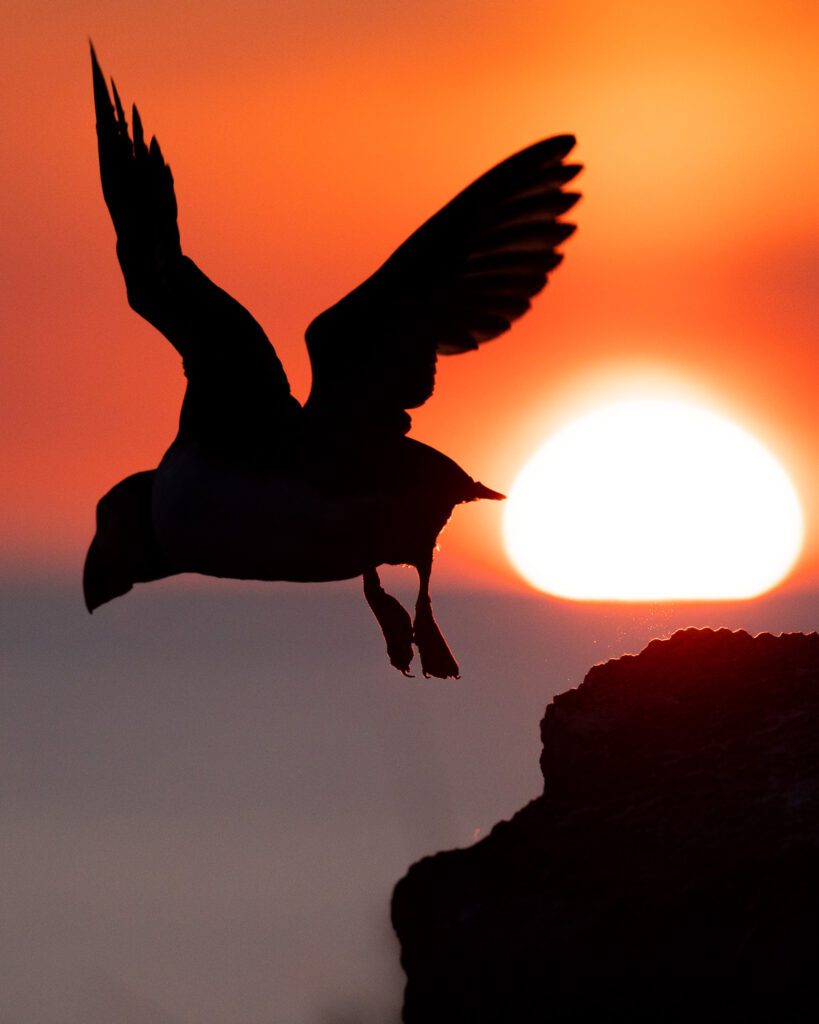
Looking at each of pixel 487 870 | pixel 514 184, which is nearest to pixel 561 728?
pixel 487 870

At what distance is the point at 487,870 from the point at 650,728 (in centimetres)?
133

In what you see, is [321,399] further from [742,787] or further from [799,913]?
[799,913]

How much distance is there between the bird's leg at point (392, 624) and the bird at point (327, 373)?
738 millimetres

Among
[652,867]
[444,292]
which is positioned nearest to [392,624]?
[444,292]

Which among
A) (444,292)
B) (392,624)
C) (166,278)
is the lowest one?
(392,624)

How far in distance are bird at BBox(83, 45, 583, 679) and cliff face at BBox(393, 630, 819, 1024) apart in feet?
5.85

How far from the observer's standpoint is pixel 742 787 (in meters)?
8.06

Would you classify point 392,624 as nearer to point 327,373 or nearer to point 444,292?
point 327,373

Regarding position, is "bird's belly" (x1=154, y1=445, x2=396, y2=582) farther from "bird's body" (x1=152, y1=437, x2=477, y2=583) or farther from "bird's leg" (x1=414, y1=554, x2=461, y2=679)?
"bird's leg" (x1=414, y1=554, x2=461, y2=679)

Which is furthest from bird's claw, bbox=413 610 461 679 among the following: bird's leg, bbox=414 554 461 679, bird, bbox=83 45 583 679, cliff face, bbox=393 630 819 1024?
cliff face, bbox=393 630 819 1024

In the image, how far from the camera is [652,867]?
763 centimetres

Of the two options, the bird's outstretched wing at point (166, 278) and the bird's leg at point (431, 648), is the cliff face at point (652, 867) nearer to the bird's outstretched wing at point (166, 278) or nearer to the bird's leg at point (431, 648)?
the bird's leg at point (431, 648)

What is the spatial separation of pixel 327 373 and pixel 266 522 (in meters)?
1.02

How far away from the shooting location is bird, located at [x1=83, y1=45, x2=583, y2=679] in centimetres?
904
